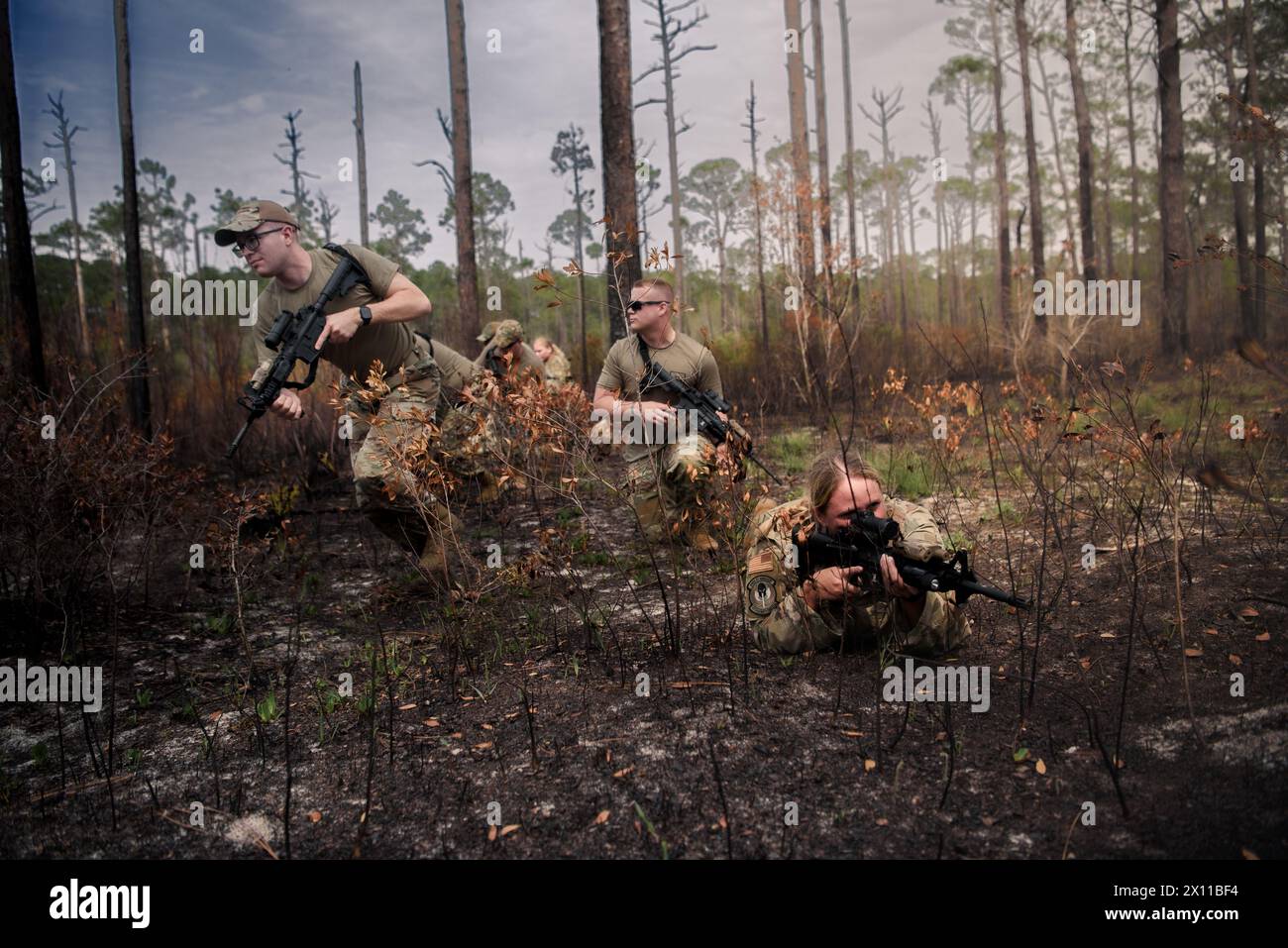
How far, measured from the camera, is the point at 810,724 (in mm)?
2359

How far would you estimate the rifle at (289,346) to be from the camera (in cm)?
352

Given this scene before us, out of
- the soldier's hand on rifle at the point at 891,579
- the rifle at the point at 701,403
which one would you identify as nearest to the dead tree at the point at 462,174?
the rifle at the point at 701,403

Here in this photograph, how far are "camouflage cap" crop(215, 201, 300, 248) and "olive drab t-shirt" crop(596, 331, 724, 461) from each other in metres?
1.87

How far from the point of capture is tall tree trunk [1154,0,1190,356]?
36.1 ft

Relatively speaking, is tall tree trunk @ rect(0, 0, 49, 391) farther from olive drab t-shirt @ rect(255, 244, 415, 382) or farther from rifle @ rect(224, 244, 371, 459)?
rifle @ rect(224, 244, 371, 459)

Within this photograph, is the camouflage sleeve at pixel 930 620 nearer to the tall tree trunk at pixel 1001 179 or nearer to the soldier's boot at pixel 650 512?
the soldier's boot at pixel 650 512

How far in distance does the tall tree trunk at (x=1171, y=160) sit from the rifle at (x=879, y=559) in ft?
36.6

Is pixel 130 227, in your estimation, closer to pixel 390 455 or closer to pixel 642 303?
pixel 642 303

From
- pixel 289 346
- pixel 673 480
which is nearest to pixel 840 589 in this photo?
pixel 673 480

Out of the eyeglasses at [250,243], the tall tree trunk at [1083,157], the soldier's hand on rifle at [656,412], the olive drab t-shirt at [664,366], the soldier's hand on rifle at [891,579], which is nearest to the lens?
the soldier's hand on rifle at [891,579]

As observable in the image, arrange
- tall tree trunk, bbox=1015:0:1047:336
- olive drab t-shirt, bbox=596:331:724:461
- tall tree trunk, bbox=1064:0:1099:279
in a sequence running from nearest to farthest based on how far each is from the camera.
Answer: olive drab t-shirt, bbox=596:331:724:461 → tall tree trunk, bbox=1064:0:1099:279 → tall tree trunk, bbox=1015:0:1047:336

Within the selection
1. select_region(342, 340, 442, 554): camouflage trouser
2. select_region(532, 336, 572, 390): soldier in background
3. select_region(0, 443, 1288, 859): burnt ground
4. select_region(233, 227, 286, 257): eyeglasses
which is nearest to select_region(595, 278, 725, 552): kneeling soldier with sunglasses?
select_region(342, 340, 442, 554): camouflage trouser
